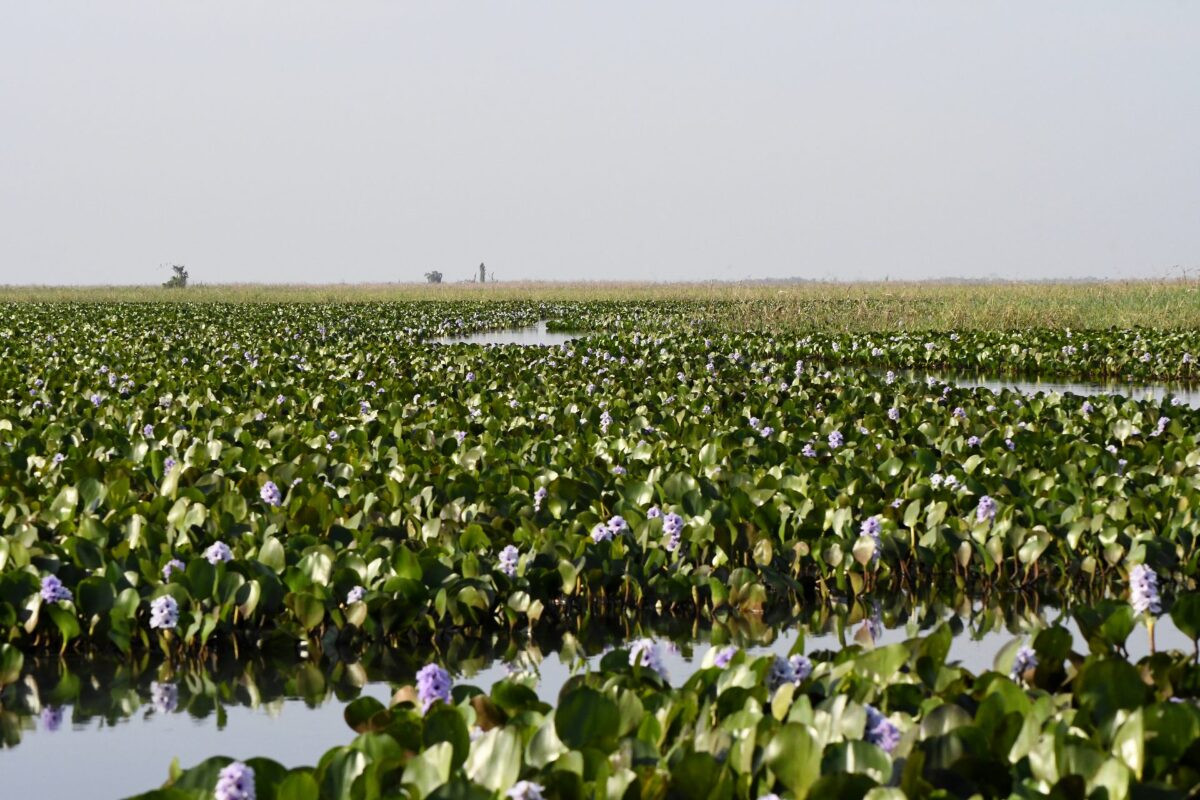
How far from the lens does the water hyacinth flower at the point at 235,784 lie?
8.63 ft

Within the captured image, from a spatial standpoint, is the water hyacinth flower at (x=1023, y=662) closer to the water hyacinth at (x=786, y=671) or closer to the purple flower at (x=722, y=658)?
the water hyacinth at (x=786, y=671)

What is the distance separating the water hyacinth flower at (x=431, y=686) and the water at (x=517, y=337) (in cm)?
2152

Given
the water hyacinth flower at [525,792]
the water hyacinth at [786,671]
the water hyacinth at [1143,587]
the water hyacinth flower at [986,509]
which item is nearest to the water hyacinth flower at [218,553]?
the water hyacinth at [786,671]

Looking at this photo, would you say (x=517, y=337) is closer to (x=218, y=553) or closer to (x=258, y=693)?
(x=218, y=553)

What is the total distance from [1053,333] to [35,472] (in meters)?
17.4

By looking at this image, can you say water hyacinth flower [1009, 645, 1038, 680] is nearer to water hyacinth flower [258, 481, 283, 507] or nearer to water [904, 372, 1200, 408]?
water hyacinth flower [258, 481, 283, 507]

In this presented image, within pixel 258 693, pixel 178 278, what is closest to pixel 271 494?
pixel 258 693

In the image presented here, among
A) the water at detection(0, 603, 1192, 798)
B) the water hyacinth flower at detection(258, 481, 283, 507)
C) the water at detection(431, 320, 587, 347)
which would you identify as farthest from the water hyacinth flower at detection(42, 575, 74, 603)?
the water at detection(431, 320, 587, 347)

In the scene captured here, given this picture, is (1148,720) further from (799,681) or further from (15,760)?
(15,760)

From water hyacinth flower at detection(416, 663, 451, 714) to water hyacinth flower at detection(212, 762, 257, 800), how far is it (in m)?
0.84

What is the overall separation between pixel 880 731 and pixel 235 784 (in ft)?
4.73

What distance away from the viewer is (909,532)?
6395mm

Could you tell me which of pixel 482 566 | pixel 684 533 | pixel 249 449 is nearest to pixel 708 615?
pixel 684 533

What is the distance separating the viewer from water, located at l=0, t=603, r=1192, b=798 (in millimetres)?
4082
